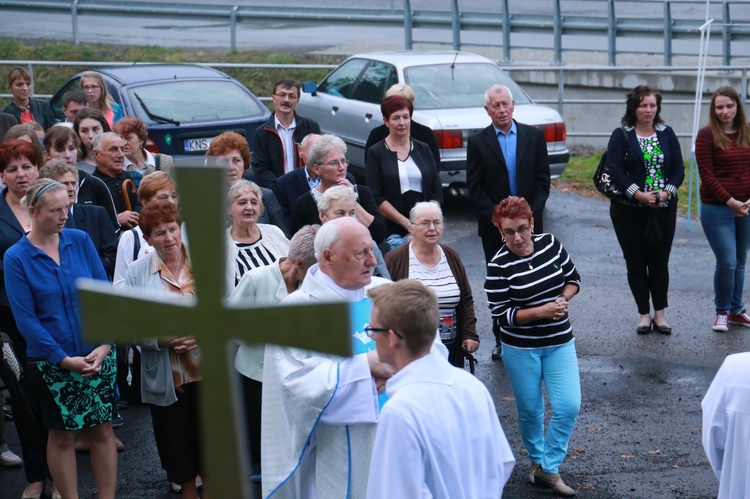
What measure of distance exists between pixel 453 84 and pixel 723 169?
16.6 feet

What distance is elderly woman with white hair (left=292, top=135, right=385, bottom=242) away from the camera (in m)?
7.19

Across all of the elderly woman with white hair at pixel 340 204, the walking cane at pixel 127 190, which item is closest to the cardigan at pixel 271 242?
the elderly woman with white hair at pixel 340 204

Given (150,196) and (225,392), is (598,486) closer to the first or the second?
(150,196)

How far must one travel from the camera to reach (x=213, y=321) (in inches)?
86.1

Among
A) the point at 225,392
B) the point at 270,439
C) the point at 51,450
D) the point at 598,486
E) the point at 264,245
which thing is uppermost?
the point at 225,392

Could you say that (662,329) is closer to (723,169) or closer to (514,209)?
(723,169)

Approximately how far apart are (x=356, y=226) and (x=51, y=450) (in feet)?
7.68

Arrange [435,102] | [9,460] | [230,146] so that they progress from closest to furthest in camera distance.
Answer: [9,460] → [230,146] → [435,102]

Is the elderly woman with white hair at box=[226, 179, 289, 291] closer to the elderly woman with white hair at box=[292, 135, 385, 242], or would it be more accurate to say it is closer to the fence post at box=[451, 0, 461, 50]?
the elderly woman with white hair at box=[292, 135, 385, 242]

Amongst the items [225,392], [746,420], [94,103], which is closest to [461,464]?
[746,420]

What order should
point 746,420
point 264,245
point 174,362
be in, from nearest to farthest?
1. point 746,420
2. point 174,362
3. point 264,245

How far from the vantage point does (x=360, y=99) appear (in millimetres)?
14055

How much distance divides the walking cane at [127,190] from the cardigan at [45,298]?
2.23 m

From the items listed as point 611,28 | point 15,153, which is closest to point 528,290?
point 15,153
